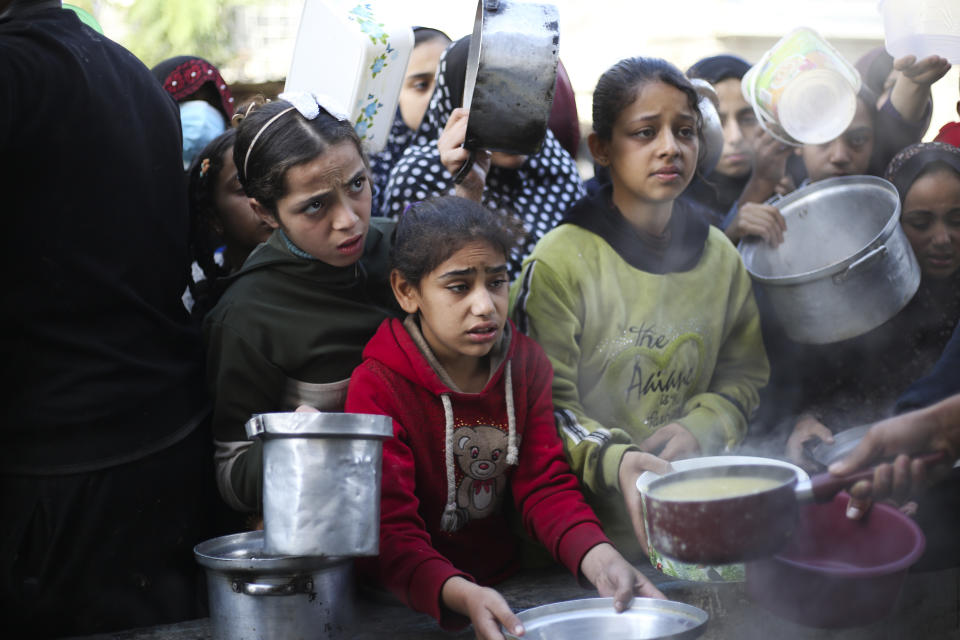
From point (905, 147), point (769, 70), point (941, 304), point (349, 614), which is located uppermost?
point (769, 70)

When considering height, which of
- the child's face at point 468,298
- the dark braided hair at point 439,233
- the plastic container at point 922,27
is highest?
the plastic container at point 922,27

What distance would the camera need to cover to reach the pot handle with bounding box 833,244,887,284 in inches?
101

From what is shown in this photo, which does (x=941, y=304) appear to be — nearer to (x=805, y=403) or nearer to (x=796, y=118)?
(x=805, y=403)

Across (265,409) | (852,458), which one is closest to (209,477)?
(265,409)

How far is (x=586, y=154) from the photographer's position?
26.4 feet

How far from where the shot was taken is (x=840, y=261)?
2598 millimetres

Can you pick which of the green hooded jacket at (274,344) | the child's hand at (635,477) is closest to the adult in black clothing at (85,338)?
the green hooded jacket at (274,344)

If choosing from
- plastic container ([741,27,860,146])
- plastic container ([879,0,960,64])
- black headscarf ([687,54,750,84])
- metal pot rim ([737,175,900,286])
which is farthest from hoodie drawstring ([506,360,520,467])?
black headscarf ([687,54,750,84])

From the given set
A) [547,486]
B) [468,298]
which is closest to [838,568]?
[547,486]

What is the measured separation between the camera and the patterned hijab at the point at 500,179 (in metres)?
2.88

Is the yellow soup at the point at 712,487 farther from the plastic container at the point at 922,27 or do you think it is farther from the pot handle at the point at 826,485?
the plastic container at the point at 922,27

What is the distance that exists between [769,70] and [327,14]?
144cm

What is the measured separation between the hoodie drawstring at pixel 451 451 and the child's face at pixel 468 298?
125 millimetres

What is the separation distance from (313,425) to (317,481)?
114 millimetres
